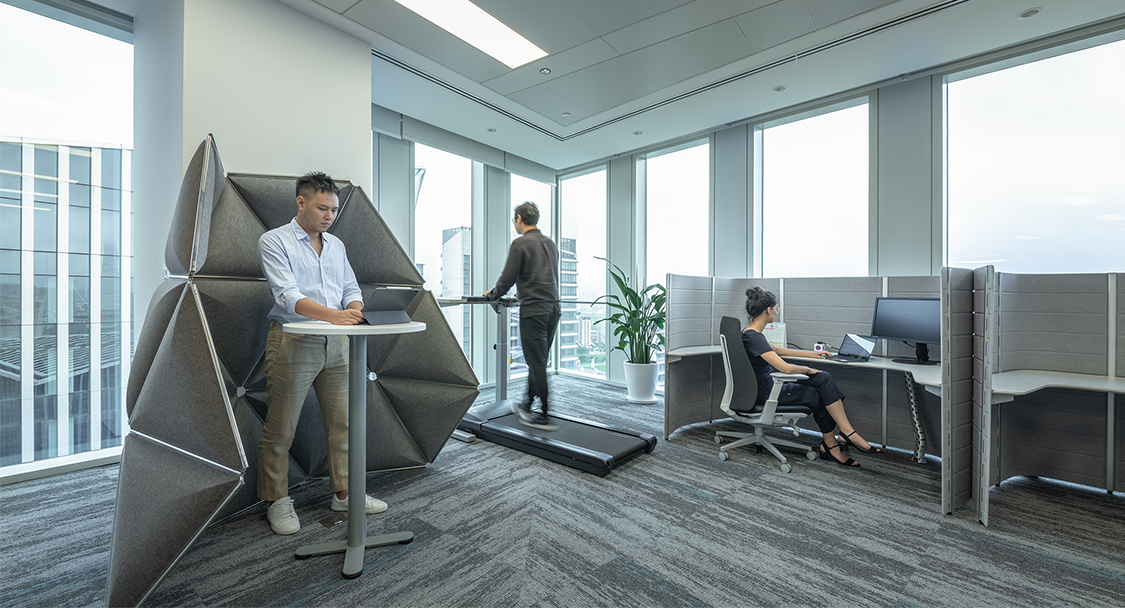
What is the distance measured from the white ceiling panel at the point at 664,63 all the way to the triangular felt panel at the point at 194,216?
98.6 inches

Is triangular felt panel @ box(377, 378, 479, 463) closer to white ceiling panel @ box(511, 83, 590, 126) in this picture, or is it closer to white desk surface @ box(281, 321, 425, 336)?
white desk surface @ box(281, 321, 425, 336)

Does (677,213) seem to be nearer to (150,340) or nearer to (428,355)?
(428,355)

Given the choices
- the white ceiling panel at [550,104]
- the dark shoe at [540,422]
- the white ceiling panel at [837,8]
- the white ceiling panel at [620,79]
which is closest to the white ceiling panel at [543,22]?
the white ceiling panel at [620,79]

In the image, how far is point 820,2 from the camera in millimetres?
2434

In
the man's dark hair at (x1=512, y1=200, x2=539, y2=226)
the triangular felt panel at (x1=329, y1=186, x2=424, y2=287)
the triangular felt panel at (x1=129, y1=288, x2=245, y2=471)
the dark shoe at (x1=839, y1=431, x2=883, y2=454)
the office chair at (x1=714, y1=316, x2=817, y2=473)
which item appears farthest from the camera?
the man's dark hair at (x1=512, y1=200, x2=539, y2=226)

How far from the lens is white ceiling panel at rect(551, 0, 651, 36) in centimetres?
246

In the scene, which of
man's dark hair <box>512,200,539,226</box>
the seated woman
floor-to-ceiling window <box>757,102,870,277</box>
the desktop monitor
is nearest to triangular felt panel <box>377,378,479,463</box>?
man's dark hair <box>512,200,539,226</box>

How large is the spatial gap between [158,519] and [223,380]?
0.44 metres

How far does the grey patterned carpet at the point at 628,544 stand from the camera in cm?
151

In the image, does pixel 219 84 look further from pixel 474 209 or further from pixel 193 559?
pixel 474 209

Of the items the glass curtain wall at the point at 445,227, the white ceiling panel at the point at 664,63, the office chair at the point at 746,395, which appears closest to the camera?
the office chair at the point at 746,395

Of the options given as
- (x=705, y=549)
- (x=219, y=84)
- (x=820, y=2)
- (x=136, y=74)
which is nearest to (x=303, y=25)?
(x=219, y=84)

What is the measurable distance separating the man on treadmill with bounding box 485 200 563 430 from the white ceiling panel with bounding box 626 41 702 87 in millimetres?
1253

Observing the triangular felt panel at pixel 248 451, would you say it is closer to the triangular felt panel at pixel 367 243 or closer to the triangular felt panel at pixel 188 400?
the triangular felt panel at pixel 188 400
